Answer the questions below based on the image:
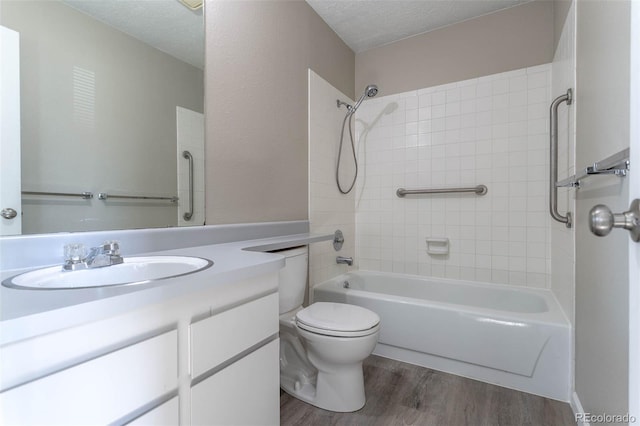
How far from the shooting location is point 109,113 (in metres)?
1.08

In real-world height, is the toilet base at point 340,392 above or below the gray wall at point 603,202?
below

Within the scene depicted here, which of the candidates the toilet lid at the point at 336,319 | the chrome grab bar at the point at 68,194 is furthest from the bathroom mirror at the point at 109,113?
the toilet lid at the point at 336,319

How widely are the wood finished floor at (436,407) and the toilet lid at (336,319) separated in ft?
1.39

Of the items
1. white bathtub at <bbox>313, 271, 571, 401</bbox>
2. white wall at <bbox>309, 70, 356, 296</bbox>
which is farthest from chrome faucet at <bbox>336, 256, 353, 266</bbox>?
white bathtub at <bbox>313, 271, 571, 401</bbox>

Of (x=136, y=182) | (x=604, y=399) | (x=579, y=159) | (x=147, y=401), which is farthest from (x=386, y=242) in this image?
(x=147, y=401)

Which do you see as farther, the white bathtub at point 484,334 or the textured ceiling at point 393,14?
the textured ceiling at point 393,14

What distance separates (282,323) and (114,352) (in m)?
1.06

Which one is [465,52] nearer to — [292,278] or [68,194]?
[292,278]

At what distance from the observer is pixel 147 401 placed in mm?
632

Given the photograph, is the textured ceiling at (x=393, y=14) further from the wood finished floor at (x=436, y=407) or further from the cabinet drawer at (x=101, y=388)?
the wood finished floor at (x=436, y=407)

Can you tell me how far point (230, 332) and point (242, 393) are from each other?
0.21 m

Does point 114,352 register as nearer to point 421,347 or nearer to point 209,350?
point 209,350

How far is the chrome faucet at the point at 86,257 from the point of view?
832 millimetres

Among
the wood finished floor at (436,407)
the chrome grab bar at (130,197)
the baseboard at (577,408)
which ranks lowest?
the wood finished floor at (436,407)
